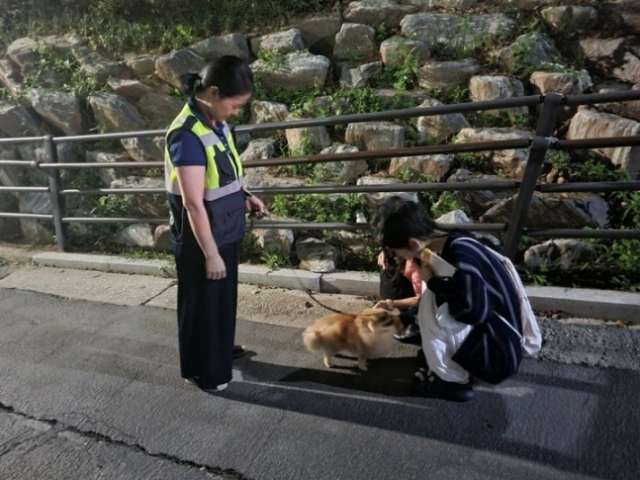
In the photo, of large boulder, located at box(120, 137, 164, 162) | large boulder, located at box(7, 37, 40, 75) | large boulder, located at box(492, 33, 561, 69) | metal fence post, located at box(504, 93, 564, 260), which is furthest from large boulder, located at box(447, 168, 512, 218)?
large boulder, located at box(7, 37, 40, 75)

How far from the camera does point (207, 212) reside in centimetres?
255

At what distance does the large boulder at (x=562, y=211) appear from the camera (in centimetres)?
407

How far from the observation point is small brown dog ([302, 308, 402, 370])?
2.89 meters

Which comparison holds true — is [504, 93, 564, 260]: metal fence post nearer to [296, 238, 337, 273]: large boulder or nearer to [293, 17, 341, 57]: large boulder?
[296, 238, 337, 273]: large boulder

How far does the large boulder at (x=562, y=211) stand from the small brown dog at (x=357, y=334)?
1762 mm

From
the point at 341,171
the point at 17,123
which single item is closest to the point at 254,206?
the point at 341,171

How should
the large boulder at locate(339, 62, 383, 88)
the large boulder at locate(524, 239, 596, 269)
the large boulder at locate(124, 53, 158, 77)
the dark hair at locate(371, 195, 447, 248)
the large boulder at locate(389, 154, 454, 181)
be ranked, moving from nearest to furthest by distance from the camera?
1. the dark hair at locate(371, 195, 447, 248)
2. the large boulder at locate(524, 239, 596, 269)
3. the large boulder at locate(389, 154, 454, 181)
4. the large boulder at locate(339, 62, 383, 88)
5. the large boulder at locate(124, 53, 158, 77)

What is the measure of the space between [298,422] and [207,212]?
1.18 metres

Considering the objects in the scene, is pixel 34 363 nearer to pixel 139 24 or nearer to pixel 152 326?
pixel 152 326

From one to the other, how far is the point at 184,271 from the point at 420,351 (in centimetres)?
151

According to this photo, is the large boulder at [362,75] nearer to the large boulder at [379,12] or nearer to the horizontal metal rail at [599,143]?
the large boulder at [379,12]

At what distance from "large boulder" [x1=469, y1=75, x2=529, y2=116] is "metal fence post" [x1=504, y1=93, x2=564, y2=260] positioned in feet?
6.33

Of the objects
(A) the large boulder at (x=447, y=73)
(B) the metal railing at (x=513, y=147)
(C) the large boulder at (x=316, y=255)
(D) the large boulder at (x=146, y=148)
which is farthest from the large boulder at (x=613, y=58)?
(D) the large boulder at (x=146, y=148)

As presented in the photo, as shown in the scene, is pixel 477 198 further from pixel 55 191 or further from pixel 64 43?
pixel 64 43
